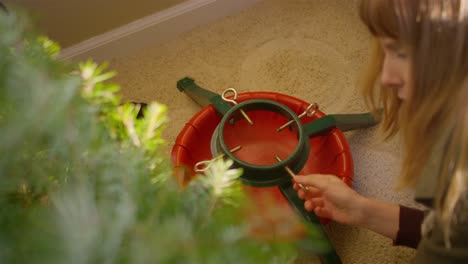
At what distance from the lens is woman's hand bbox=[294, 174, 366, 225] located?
0.79m

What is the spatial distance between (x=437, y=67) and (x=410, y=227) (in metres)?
0.36

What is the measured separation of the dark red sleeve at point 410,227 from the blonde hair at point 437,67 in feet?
0.71

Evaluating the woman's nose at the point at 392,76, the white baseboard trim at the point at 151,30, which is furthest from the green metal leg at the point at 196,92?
the woman's nose at the point at 392,76

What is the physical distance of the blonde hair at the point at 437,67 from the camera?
504mm

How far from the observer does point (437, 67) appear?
0.54 meters

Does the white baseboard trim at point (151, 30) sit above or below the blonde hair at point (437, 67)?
above

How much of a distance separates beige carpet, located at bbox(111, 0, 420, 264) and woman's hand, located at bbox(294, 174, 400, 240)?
219mm

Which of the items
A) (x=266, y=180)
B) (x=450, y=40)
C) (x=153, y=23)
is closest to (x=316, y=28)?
(x=153, y=23)

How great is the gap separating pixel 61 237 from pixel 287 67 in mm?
1022

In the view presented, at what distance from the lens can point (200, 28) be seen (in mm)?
1280

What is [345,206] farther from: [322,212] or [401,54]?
[401,54]

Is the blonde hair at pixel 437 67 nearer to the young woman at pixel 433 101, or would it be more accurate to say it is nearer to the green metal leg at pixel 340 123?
the young woman at pixel 433 101

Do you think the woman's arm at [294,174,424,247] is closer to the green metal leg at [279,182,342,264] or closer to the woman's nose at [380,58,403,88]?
the green metal leg at [279,182,342,264]

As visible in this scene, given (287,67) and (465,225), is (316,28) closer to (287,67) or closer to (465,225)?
(287,67)
